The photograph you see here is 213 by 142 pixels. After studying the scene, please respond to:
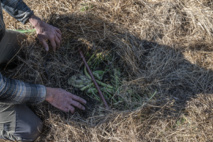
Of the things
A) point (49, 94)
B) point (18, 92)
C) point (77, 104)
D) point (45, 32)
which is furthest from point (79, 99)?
point (45, 32)

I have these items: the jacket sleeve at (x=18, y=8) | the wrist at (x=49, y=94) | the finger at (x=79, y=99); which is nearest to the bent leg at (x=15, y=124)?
the wrist at (x=49, y=94)

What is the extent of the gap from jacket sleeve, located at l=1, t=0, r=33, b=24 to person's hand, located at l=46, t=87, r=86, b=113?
0.71 meters

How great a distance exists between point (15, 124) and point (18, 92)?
341 mm

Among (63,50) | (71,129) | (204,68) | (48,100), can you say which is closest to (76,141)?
(71,129)

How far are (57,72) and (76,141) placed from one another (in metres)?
0.63

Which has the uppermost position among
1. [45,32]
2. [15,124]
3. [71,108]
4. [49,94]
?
[45,32]

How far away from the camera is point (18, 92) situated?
1555mm

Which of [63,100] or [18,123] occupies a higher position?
[63,100]

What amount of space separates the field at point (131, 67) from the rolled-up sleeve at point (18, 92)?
224mm

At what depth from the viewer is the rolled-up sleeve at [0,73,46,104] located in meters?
1.49

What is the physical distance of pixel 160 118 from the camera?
1.77m

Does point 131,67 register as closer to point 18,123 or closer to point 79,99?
point 79,99

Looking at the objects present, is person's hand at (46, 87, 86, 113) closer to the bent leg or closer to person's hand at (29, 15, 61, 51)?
the bent leg

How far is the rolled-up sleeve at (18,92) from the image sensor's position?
4.89 ft
